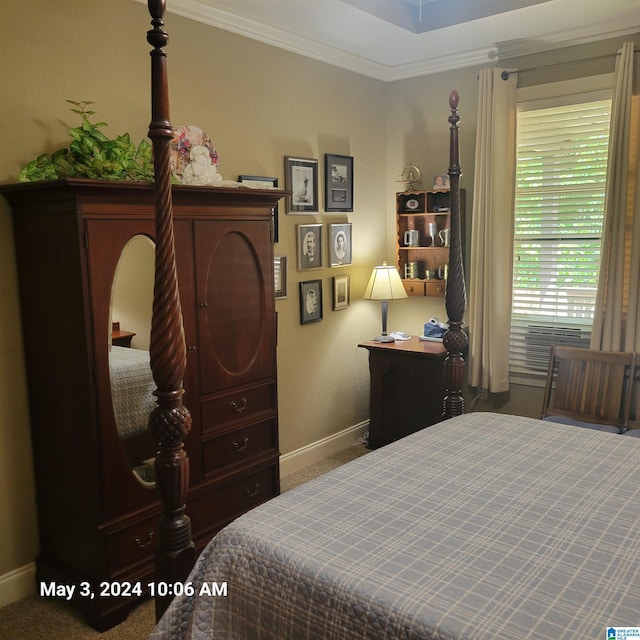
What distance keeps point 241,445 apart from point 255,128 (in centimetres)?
179

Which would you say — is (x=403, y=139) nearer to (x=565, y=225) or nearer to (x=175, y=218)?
(x=565, y=225)

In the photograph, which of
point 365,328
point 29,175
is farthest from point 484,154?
point 29,175

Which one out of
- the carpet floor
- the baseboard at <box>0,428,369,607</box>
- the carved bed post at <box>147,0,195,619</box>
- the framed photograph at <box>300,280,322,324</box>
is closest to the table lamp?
the framed photograph at <box>300,280,322,324</box>

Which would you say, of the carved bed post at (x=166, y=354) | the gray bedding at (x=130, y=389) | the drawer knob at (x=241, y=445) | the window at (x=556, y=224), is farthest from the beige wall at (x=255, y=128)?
the carved bed post at (x=166, y=354)

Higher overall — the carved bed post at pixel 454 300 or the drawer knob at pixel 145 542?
the carved bed post at pixel 454 300

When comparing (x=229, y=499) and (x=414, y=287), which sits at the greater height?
(x=414, y=287)

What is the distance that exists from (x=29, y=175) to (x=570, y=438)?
229cm

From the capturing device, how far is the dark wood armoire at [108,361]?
232 centimetres

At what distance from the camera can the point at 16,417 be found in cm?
258

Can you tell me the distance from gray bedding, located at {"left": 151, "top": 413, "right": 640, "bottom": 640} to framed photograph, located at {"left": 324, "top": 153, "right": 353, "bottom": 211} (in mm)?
2371

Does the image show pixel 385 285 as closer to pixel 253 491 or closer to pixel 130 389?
pixel 253 491

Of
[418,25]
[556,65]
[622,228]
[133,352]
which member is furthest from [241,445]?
[556,65]

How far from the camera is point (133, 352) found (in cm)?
246

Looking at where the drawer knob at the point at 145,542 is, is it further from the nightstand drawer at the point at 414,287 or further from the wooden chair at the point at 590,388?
the nightstand drawer at the point at 414,287
